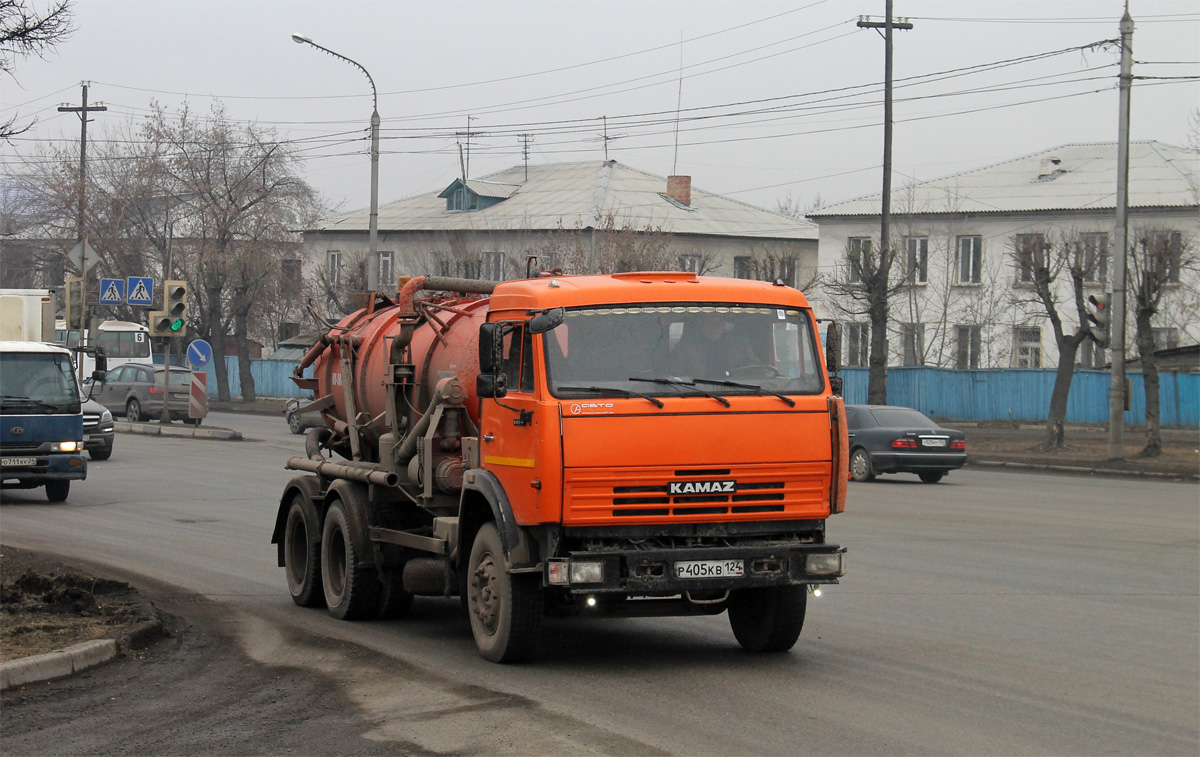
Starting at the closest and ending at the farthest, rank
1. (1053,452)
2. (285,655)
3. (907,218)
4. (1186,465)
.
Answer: (285,655) → (1186,465) → (1053,452) → (907,218)

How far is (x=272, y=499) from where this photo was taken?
19000 mm

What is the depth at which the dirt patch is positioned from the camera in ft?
27.3

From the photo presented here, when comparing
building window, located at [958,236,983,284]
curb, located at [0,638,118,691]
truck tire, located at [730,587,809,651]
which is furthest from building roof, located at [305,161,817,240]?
curb, located at [0,638,118,691]

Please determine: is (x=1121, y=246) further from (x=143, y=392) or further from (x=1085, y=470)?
(x=143, y=392)

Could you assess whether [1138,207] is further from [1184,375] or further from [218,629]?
[218,629]

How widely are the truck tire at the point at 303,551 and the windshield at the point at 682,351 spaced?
3911 millimetres

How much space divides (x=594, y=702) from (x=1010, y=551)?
833 centimetres

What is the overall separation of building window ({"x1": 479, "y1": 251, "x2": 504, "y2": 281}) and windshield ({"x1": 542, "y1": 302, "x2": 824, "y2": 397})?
151 feet

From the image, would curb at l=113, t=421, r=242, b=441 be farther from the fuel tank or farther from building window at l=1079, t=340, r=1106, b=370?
building window at l=1079, t=340, r=1106, b=370

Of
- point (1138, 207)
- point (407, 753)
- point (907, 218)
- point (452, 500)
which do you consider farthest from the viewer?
point (907, 218)

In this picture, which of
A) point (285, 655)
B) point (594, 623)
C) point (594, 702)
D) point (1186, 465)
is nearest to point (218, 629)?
point (285, 655)

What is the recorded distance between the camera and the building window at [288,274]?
5528cm

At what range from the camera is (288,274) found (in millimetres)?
56812

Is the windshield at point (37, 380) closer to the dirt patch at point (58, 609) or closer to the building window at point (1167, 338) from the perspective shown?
the dirt patch at point (58, 609)
